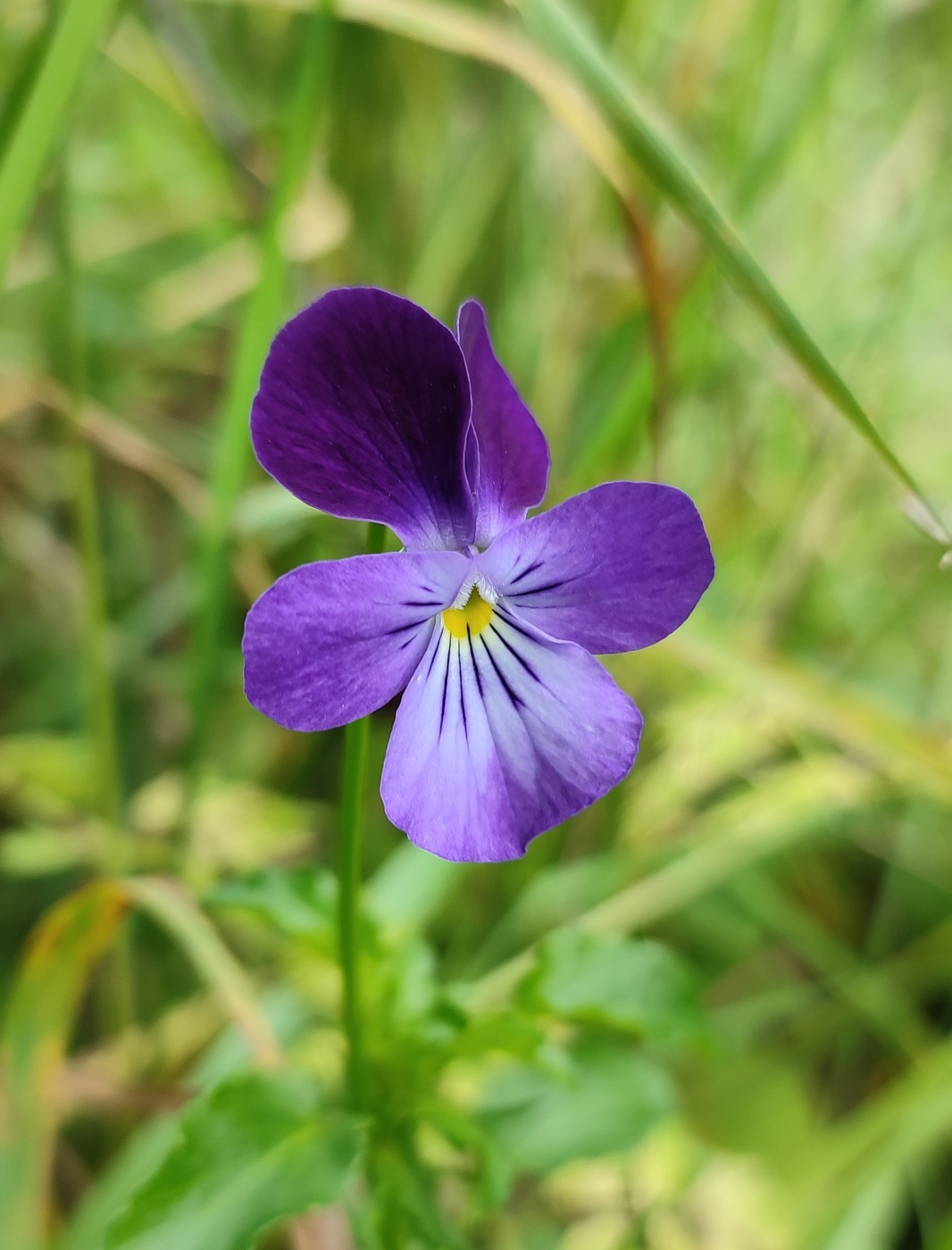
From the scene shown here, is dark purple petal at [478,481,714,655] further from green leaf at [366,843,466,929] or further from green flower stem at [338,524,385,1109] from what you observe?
green leaf at [366,843,466,929]

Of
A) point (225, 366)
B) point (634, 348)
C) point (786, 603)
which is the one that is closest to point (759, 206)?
point (634, 348)

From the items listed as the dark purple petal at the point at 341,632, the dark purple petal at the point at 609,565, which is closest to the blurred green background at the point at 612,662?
the dark purple petal at the point at 609,565

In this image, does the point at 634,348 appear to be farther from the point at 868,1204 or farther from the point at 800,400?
the point at 868,1204

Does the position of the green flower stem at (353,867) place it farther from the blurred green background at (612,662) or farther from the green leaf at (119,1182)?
the green leaf at (119,1182)

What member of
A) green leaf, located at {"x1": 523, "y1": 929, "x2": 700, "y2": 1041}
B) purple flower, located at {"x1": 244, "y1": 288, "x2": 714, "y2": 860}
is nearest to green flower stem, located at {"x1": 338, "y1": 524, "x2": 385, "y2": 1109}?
purple flower, located at {"x1": 244, "y1": 288, "x2": 714, "y2": 860}

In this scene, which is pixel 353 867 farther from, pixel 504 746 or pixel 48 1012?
pixel 48 1012

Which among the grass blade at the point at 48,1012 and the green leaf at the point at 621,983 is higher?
the grass blade at the point at 48,1012
